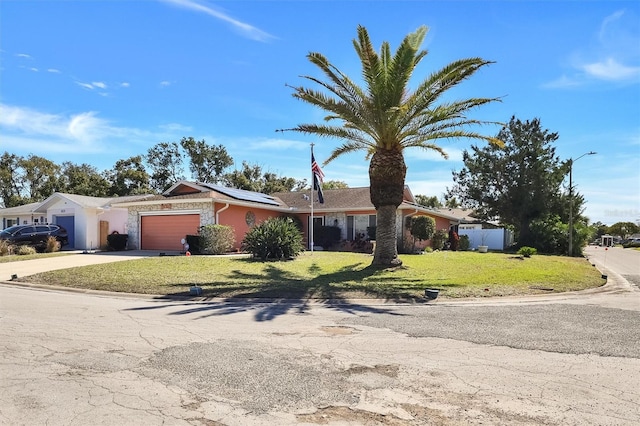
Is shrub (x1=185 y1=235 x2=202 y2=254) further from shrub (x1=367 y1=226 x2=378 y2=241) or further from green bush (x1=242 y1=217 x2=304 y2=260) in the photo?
shrub (x1=367 y1=226 x2=378 y2=241)

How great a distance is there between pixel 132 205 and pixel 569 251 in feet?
97.6

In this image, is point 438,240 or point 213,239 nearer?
point 213,239

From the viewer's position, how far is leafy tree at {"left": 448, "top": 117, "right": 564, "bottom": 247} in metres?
36.9

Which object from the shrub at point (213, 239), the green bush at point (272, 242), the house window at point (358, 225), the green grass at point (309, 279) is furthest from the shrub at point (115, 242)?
the house window at point (358, 225)

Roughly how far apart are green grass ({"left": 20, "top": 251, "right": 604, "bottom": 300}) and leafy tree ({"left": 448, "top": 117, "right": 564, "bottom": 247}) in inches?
852

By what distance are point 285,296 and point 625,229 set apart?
91704 mm

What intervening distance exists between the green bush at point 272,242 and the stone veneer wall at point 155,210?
527 centimetres

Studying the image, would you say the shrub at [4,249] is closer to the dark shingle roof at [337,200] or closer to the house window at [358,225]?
the dark shingle roof at [337,200]

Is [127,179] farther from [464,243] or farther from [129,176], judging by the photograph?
[464,243]

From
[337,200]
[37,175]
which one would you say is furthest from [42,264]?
[37,175]

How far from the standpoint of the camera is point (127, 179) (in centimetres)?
5062

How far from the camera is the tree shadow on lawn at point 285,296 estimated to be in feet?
32.0

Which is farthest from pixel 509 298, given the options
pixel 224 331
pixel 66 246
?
pixel 66 246

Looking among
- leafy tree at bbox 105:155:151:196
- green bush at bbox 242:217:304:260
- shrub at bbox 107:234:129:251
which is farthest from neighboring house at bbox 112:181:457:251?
leafy tree at bbox 105:155:151:196
